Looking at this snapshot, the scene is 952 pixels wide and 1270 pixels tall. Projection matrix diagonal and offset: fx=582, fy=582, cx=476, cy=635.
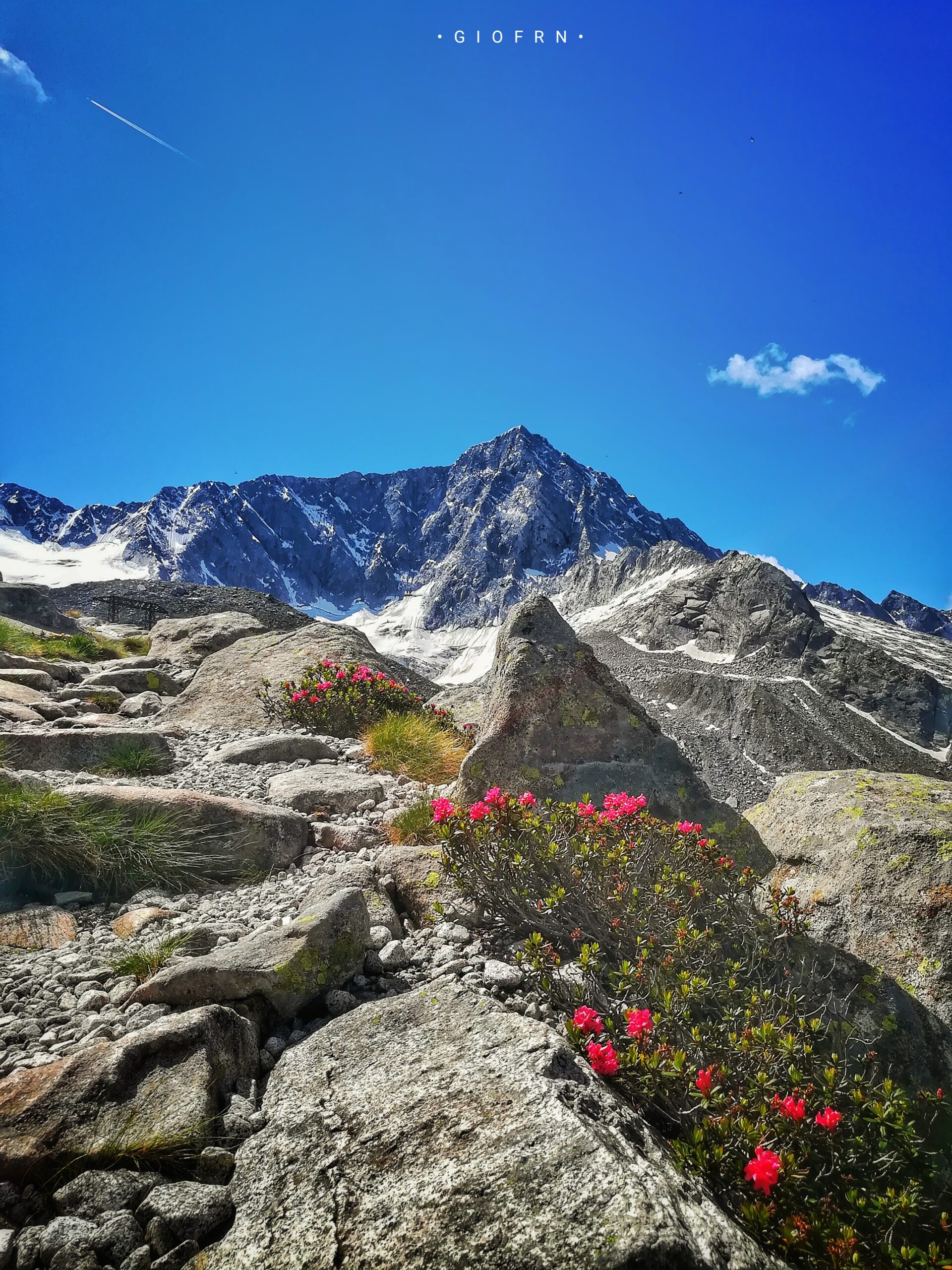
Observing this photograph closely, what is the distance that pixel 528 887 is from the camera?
415cm

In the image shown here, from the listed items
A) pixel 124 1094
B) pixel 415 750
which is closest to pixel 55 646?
pixel 415 750

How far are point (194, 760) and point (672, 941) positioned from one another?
7208 millimetres

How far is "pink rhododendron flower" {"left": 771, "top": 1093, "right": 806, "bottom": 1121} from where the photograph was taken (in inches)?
90.5

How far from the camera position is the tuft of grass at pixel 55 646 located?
14047 millimetres

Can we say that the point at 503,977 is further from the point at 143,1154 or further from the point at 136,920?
the point at 136,920

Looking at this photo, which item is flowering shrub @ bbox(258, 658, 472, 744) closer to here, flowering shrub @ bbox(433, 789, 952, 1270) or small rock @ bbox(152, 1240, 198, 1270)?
flowering shrub @ bbox(433, 789, 952, 1270)

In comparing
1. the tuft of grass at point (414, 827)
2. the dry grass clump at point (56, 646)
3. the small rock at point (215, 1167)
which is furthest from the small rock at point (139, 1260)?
the dry grass clump at point (56, 646)

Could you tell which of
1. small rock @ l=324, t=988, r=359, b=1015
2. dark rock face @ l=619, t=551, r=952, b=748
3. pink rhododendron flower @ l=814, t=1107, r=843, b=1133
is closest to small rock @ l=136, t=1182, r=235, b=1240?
small rock @ l=324, t=988, r=359, b=1015

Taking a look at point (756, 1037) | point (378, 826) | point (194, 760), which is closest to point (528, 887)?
point (756, 1037)

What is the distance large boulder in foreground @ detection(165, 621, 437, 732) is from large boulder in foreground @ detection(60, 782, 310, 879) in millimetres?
5074

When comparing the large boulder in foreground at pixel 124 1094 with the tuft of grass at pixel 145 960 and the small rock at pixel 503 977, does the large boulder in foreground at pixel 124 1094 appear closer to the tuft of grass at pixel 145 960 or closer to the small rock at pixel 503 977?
the tuft of grass at pixel 145 960

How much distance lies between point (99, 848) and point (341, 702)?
5.72 m

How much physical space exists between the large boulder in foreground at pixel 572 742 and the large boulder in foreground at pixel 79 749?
459 cm

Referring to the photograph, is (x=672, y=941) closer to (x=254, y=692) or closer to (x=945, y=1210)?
(x=945, y=1210)
